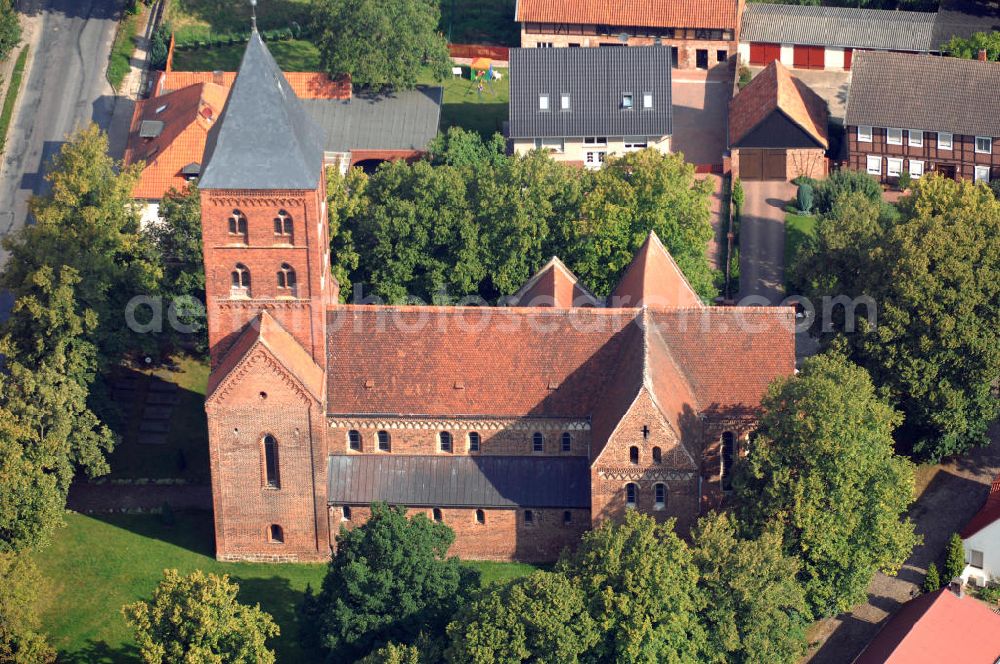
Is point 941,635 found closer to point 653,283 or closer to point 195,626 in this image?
point 653,283

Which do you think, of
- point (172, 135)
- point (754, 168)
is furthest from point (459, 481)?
point (754, 168)

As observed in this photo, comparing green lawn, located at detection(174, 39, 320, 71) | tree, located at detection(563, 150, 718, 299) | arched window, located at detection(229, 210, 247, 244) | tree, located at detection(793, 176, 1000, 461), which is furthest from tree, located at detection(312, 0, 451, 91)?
arched window, located at detection(229, 210, 247, 244)

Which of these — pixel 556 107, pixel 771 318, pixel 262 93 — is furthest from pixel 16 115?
pixel 771 318

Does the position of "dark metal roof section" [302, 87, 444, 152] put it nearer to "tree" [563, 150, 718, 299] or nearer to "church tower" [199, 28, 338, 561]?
"tree" [563, 150, 718, 299]

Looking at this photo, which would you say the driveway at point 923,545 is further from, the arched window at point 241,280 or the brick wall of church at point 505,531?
the arched window at point 241,280

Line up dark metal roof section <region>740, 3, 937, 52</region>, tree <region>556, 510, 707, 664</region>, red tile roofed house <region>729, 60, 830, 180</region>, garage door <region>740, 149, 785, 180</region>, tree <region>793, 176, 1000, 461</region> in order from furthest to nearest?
dark metal roof section <region>740, 3, 937, 52</region> < garage door <region>740, 149, 785, 180</region> < red tile roofed house <region>729, 60, 830, 180</region> < tree <region>793, 176, 1000, 461</region> < tree <region>556, 510, 707, 664</region>

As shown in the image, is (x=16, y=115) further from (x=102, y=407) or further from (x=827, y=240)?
(x=827, y=240)
